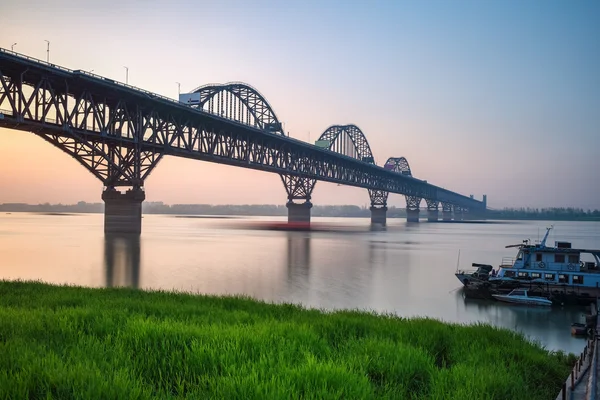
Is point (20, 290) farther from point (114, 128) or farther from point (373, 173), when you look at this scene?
point (373, 173)

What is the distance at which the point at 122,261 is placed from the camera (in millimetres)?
43250

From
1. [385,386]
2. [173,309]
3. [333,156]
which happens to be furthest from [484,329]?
[333,156]

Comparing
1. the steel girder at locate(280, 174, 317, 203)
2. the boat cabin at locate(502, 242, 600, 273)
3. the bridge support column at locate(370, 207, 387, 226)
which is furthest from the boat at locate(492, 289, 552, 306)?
the bridge support column at locate(370, 207, 387, 226)

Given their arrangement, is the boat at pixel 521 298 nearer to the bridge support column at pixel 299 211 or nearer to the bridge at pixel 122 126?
the bridge at pixel 122 126

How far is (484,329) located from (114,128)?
2371 inches

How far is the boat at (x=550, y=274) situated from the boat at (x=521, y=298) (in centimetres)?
105

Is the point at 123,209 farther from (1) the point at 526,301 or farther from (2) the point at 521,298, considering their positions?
(1) the point at 526,301

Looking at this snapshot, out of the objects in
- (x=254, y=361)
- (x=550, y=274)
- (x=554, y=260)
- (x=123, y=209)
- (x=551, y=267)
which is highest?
(x=123, y=209)

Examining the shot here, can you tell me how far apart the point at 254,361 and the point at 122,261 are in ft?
127

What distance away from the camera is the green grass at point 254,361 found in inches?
250

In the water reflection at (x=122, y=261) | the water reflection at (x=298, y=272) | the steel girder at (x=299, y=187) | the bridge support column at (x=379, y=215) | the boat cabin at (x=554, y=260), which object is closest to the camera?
the water reflection at (x=298, y=272)

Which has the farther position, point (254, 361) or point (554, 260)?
point (554, 260)

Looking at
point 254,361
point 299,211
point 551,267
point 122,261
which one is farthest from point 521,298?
point 299,211

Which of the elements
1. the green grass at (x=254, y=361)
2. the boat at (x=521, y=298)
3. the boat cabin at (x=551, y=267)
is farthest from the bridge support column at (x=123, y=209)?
the green grass at (x=254, y=361)
